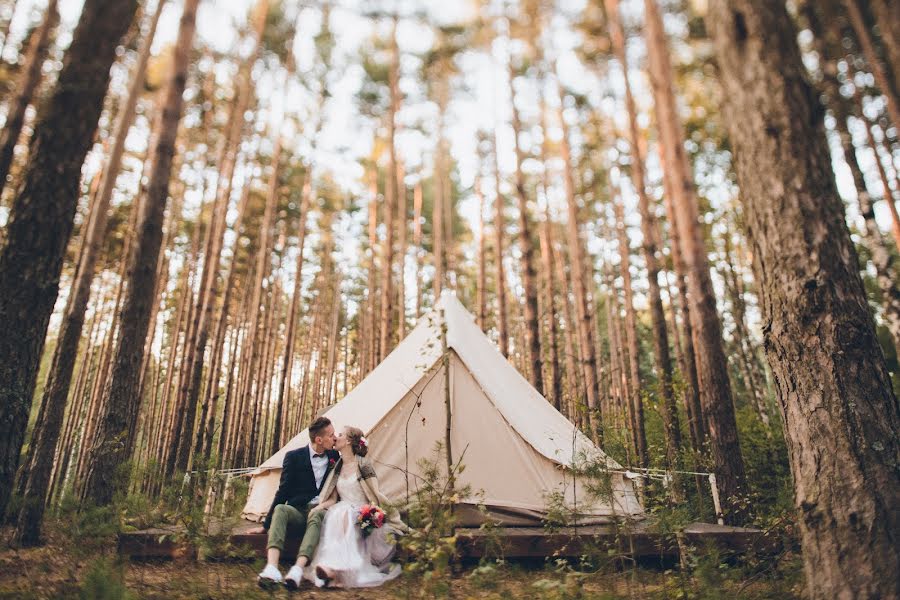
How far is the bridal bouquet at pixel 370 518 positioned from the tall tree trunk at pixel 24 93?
4.67 metres

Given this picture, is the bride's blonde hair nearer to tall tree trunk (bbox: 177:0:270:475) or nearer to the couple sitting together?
the couple sitting together

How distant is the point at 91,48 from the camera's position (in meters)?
3.96

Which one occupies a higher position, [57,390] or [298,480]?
[57,390]

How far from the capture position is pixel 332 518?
3994 millimetres

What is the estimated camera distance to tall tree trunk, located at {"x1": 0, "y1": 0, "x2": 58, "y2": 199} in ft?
17.6

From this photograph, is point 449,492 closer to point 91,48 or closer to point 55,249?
point 55,249

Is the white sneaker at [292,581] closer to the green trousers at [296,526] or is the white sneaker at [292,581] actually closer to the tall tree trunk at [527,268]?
the green trousers at [296,526]

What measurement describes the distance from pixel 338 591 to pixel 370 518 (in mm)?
512

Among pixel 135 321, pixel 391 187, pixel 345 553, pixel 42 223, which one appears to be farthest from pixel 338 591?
pixel 391 187

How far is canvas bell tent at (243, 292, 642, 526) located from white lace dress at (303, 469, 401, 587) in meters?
0.91

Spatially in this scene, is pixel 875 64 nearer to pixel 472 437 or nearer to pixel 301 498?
pixel 472 437

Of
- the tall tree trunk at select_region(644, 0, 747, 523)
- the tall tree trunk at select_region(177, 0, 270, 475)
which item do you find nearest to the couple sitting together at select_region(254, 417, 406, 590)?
the tall tree trunk at select_region(644, 0, 747, 523)

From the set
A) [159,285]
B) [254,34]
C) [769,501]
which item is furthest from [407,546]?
[159,285]

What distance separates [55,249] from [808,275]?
443cm
